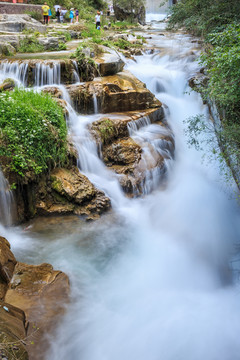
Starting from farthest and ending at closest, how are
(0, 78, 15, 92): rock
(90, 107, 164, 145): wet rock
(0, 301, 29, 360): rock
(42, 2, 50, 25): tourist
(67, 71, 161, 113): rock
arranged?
(42, 2, 50, 25): tourist < (67, 71, 161, 113): rock < (0, 78, 15, 92): rock < (90, 107, 164, 145): wet rock < (0, 301, 29, 360): rock

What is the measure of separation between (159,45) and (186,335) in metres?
18.8

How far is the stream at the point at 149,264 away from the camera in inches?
162

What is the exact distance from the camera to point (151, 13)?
46312 millimetres

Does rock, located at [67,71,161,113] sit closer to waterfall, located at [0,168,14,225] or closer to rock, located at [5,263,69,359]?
waterfall, located at [0,168,14,225]

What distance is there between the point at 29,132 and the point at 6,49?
7.97m

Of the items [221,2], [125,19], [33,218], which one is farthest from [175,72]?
[125,19]

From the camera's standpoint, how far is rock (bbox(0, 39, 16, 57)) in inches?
472

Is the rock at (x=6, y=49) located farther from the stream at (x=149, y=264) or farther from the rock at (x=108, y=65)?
the stream at (x=149, y=264)

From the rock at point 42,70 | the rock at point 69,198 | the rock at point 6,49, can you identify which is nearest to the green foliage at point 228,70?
the rock at point 69,198

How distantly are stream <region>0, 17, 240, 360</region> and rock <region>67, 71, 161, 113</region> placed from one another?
561 millimetres

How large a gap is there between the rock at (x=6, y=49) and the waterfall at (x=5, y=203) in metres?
8.18

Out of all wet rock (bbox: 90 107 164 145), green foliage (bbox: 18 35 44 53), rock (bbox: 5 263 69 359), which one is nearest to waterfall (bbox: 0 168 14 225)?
rock (bbox: 5 263 69 359)

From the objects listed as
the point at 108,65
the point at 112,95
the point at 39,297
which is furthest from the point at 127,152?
the point at 39,297

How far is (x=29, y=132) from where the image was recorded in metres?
6.20
